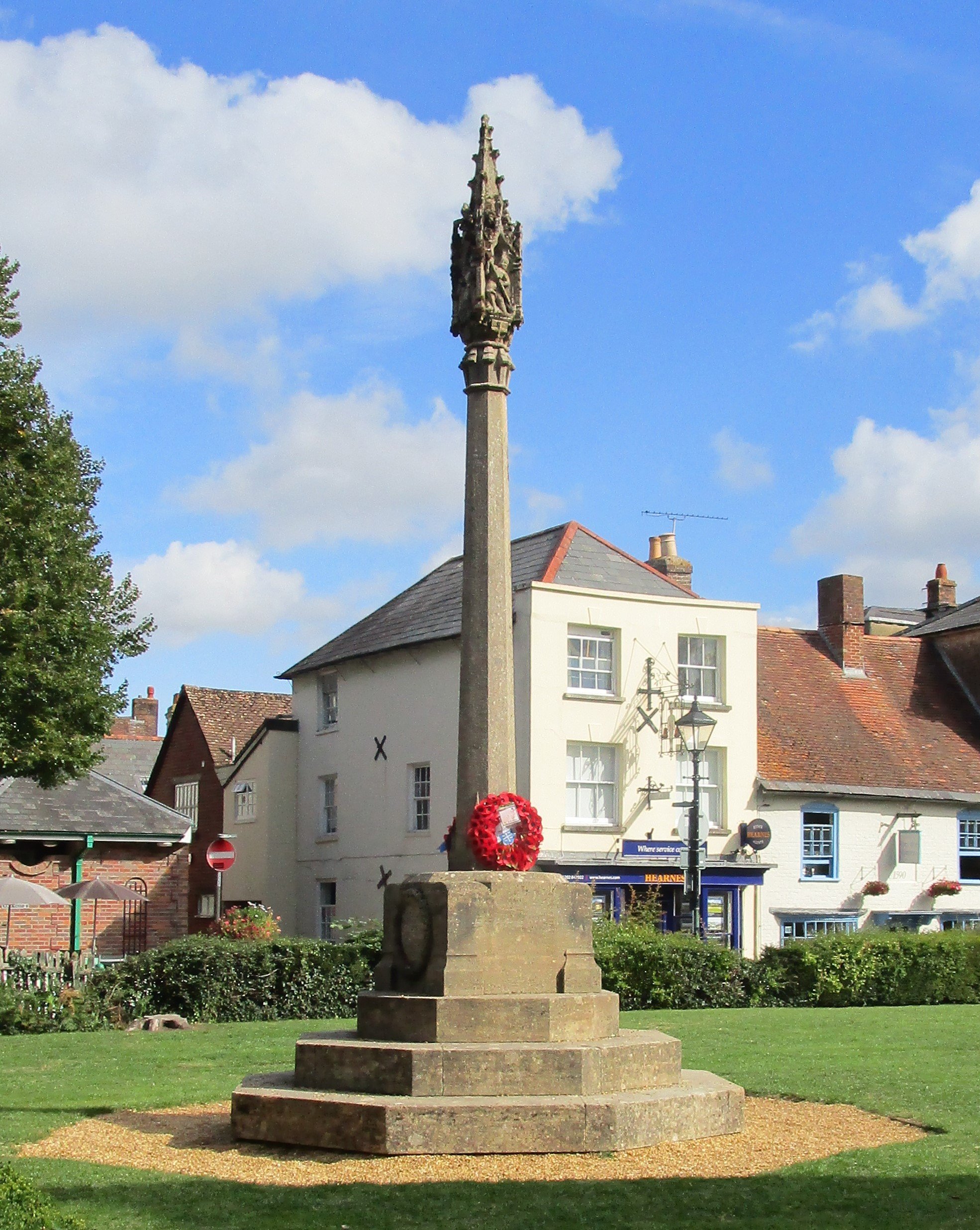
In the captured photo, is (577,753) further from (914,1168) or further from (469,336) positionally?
(914,1168)

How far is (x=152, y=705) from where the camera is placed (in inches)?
2569

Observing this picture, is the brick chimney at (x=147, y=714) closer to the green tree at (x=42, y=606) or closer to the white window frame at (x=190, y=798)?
the white window frame at (x=190, y=798)

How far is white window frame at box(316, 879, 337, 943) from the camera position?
119 feet

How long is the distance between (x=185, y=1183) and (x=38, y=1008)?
1241 centimetres

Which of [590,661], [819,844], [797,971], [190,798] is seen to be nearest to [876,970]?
[797,971]

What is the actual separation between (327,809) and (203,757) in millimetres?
6238

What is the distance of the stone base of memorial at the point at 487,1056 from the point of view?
973 centimetres

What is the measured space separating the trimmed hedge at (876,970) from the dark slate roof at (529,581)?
9.64 metres

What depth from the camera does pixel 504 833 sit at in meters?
11.4

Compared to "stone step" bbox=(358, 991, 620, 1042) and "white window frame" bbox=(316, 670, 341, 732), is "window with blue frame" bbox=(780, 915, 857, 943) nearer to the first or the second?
"white window frame" bbox=(316, 670, 341, 732)

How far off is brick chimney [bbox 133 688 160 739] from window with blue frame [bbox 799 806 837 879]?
3701 centimetres

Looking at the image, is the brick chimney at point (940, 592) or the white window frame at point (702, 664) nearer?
the white window frame at point (702, 664)

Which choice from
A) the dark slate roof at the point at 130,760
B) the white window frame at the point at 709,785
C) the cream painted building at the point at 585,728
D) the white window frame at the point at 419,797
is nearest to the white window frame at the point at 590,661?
the cream painted building at the point at 585,728

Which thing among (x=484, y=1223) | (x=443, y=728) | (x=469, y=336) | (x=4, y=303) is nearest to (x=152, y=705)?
(x=443, y=728)
